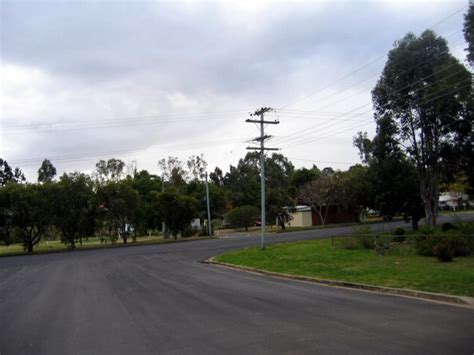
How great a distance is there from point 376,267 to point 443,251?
2820mm

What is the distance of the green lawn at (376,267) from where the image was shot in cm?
1355

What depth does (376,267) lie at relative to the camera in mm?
18031

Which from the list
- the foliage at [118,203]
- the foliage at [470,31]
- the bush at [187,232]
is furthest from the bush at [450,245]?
the bush at [187,232]

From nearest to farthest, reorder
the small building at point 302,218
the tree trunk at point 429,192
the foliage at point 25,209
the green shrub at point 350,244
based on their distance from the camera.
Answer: the green shrub at point 350,244
the tree trunk at point 429,192
the foliage at point 25,209
the small building at point 302,218

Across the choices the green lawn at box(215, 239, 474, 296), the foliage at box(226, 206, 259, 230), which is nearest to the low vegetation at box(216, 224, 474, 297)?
the green lawn at box(215, 239, 474, 296)

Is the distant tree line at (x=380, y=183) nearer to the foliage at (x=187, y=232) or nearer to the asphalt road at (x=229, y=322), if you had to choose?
the foliage at (x=187, y=232)

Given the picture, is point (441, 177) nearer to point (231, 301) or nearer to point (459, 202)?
point (231, 301)

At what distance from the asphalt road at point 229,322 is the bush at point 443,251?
5981 mm

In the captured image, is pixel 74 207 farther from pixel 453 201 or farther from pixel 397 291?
pixel 453 201

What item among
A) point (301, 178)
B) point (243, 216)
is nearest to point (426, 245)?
point (243, 216)

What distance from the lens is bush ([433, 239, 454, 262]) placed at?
18.6 meters

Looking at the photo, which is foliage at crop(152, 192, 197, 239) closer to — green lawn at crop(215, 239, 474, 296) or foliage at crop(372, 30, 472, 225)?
foliage at crop(372, 30, 472, 225)

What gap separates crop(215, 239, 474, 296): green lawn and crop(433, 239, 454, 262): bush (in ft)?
0.88

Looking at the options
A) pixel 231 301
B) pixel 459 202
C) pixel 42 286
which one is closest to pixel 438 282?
pixel 231 301
